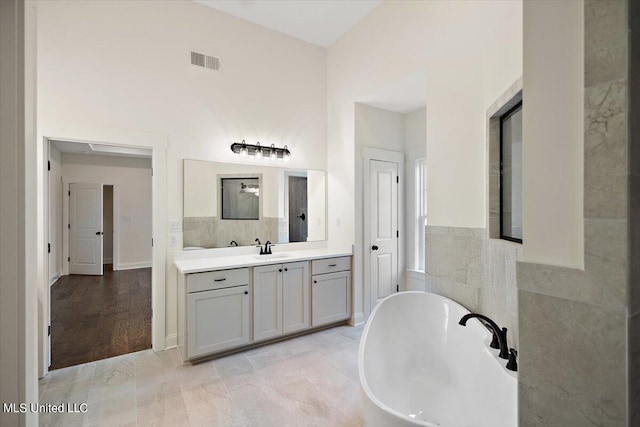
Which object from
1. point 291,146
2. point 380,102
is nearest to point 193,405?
point 291,146

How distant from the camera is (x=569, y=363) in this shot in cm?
67

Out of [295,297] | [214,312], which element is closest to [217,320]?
[214,312]

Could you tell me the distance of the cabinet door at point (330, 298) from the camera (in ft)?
11.1

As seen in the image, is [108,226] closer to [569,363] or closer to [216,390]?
[216,390]

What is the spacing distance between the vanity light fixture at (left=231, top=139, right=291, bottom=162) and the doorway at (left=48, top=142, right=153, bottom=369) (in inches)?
91.4

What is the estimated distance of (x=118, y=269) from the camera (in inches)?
266

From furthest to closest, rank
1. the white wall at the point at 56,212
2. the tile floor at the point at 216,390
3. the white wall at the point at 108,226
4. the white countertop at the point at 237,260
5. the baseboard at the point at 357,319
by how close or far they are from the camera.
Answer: the white wall at the point at 108,226 → the white wall at the point at 56,212 → the baseboard at the point at 357,319 → the white countertop at the point at 237,260 → the tile floor at the point at 216,390

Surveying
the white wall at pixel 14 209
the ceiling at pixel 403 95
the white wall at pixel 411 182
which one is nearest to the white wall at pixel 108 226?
the ceiling at pixel 403 95

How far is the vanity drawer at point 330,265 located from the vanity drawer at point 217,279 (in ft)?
2.63

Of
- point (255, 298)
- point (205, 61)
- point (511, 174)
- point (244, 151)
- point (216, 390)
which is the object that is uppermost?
point (205, 61)

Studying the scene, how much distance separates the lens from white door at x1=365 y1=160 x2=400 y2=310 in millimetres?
3789

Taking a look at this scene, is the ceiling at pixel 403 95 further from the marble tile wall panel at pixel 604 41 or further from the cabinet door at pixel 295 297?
the marble tile wall panel at pixel 604 41

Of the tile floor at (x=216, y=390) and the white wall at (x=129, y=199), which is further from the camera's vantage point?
the white wall at (x=129, y=199)

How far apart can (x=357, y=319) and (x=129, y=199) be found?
618 centimetres
